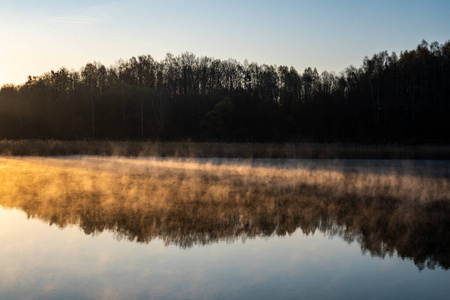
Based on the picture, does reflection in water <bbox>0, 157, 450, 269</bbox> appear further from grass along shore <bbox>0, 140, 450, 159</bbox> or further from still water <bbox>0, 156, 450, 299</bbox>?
grass along shore <bbox>0, 140, 450, 159</bbox>

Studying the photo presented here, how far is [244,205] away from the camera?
843 centimetres

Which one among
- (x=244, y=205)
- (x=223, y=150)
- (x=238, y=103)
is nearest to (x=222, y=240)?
(x=244, y=205)

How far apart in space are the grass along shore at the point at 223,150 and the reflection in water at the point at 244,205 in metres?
6.85

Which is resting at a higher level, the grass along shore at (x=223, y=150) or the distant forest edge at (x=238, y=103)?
the distant forest edge at (x=238, y=103)

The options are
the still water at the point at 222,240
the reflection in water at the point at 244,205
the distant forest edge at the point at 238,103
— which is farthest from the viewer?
the distant forest edge at the point at 238,103

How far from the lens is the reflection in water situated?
6.20m

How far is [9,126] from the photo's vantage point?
173ft

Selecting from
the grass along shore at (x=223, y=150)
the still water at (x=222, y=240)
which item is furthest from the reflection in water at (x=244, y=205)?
the grass along shore at (x=223, y=150)

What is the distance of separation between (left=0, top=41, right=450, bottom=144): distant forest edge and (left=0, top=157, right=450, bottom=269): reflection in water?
2596 centimetres

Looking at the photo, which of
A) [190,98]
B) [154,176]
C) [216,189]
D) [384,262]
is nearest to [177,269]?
[384,262]

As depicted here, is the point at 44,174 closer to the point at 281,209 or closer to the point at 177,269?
the point at 281,209

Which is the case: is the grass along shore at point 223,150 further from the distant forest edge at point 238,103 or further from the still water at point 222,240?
the distant forest edge at point 238,103

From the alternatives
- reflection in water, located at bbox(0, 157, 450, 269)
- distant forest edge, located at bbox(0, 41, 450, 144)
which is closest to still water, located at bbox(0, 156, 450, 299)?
reflection in water, located at bbox(0, 157, 450, 269)

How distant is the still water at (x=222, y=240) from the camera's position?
4.12 m
